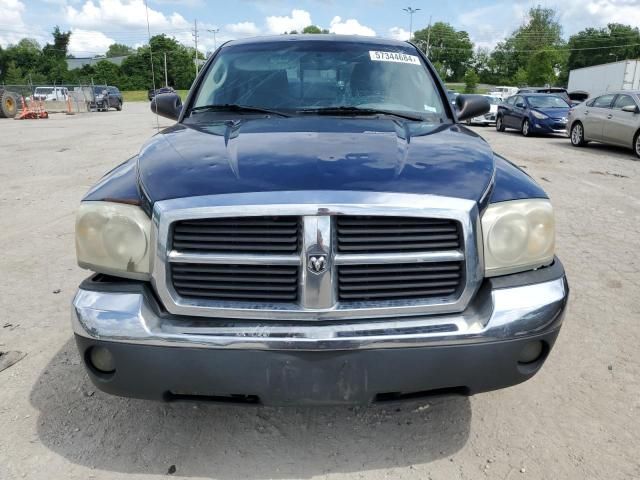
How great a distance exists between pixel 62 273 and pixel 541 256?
375 cm

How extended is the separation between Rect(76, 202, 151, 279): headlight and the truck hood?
120mm

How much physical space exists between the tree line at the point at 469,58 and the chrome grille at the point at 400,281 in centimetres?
7599

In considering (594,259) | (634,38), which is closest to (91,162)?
(594,259)

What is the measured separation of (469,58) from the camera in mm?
117938

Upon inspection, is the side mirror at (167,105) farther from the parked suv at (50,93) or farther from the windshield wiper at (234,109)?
the parked suv at (50,93)

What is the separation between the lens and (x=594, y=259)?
15.4 feet

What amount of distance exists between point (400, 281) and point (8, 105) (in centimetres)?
2898

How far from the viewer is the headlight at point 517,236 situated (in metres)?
1.99

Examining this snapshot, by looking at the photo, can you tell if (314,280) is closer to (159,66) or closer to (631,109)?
(631,109)

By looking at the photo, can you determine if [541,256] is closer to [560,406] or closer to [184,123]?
[560,406]

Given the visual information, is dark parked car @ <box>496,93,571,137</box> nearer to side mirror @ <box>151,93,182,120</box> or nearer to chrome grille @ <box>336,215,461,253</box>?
side mirror @ <box>151,93,182,120</box>

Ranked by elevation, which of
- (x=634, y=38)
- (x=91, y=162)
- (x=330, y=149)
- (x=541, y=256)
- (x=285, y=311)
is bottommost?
(x=91, y=162)

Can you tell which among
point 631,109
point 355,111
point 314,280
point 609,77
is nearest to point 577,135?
point 631,109

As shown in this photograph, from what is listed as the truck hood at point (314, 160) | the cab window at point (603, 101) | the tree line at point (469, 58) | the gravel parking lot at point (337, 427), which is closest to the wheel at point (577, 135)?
the cab window at point (603, 101)
